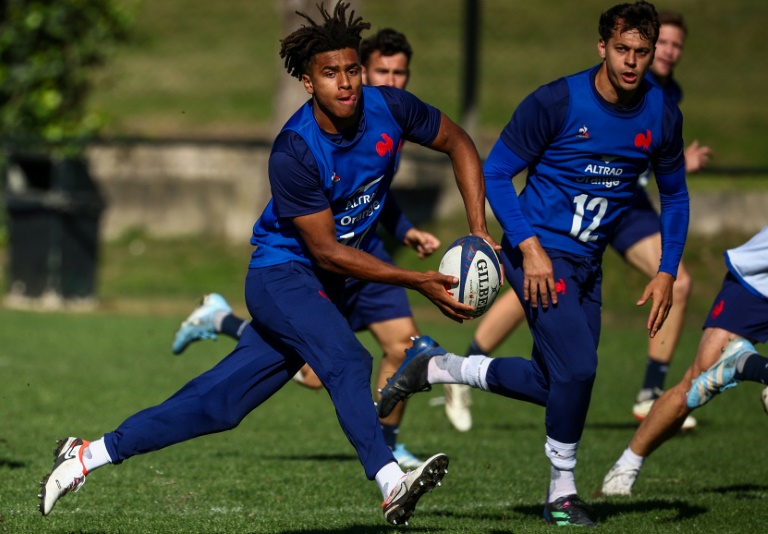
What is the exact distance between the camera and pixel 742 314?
20.6ft

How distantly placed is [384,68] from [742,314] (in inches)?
110

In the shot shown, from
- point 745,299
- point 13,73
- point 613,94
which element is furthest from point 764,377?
point 13,73

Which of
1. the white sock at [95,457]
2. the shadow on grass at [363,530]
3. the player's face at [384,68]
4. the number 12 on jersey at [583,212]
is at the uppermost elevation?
the player's face at [384,68]

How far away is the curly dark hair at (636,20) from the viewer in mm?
5625

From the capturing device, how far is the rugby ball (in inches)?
212

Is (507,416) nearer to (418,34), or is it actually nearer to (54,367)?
(54,367)

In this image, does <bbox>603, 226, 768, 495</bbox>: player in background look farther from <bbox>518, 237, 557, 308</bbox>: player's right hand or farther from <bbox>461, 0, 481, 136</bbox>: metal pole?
<bbox>461, 0, 481, 136</bbox>: metal pole

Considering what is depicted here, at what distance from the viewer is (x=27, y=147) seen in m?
17.0

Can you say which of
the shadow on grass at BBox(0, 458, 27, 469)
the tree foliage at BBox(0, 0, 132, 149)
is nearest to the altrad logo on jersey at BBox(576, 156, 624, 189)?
the shadow on grass at BBox(0, 458, 27, 469)

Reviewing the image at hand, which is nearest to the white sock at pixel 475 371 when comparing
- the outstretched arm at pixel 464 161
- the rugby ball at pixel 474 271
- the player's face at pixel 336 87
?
the rugby ball at pixel 474 271

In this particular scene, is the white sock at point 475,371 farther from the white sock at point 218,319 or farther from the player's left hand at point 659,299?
the white sock at point 218,319

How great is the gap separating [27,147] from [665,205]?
12648 millimetres

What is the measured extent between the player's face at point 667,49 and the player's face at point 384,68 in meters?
1.85

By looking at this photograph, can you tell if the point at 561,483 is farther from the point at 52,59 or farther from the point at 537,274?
the point at 52,59
